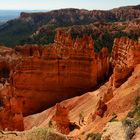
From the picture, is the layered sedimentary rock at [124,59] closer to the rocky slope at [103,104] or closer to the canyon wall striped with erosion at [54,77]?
the rocky slope at [103,104]

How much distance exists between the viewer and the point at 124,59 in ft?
178

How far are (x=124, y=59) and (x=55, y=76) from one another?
9.59 metres

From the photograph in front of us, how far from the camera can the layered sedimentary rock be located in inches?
1868

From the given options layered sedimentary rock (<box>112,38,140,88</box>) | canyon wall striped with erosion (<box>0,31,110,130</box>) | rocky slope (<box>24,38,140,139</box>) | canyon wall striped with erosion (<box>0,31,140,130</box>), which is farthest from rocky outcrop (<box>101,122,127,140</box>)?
canyon wall striped with erosion (<box>0,31,110,130</box>)

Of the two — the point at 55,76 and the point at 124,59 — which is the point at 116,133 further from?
the point at 55,76

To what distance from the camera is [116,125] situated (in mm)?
20609

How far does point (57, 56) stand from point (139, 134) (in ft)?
134

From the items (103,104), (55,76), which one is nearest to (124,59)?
(55,76)

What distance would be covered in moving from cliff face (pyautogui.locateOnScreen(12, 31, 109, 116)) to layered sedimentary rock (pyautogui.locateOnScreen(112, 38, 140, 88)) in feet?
9.78

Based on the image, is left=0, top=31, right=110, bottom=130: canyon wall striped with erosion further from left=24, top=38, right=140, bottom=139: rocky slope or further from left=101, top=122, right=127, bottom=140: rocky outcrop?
left=101, top=122, right=127, bottom=140: rocky outcrop

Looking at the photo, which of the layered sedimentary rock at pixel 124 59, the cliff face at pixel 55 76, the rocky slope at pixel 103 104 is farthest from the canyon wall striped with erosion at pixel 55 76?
the rocky slope at pixel 103 104

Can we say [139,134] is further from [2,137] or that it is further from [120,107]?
[120,107]

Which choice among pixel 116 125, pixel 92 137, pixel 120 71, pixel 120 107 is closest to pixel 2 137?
pixel 116 125

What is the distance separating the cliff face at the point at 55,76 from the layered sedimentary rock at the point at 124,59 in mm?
2981
